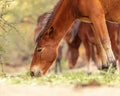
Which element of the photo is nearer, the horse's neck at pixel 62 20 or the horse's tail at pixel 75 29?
the horse's neck at pixel 62 20

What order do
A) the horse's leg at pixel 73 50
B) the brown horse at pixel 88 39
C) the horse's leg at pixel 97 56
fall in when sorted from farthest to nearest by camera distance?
1. the horse's leg at pixel 73 50
2. the horse's leg at pixel 97 56
3. the brown horse at pixel 88 39

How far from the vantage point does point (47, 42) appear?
10.4m

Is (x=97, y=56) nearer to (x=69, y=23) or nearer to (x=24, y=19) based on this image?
(x=69, y=23)

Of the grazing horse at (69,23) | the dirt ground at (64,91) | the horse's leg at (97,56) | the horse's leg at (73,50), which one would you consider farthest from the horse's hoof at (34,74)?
the horse's leg at (73,50)

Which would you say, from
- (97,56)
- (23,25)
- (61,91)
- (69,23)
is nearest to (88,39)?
(97,56)

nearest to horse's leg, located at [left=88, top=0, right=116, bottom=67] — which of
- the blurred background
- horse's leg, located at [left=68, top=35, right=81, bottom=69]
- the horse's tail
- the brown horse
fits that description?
the brown horse

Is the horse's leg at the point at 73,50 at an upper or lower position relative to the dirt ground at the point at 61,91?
lower

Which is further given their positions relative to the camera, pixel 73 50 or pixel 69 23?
pixel 73 50

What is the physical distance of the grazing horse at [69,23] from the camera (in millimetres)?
9750

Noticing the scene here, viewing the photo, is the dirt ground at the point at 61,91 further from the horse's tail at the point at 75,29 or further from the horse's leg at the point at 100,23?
the horse's tail at the point at 75,29

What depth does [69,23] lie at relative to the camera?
1030cm

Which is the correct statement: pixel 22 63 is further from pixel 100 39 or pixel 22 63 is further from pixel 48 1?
pixel 100 39

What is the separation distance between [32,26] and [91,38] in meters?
9.33

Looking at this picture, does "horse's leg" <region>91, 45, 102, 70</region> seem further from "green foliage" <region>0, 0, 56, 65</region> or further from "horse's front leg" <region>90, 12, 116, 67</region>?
"horse's front leg" <region>90, 12, 116, 67</region>
